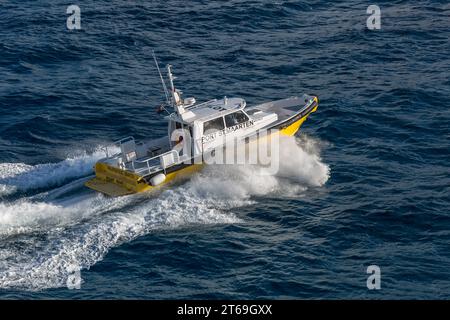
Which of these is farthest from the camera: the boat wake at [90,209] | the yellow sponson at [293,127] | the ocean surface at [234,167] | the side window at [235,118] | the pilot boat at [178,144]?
the yellow sponson at [293,127]

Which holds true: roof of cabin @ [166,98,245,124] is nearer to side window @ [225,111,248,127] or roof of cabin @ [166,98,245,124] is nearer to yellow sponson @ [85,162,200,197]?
side window @ [225,111,248,127]

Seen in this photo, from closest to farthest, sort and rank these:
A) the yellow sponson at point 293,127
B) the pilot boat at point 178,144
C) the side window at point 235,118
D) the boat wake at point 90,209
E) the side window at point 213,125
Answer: the boat wake at point 90,209 < the pilot boat at point 178,144 < the side window at point 213,125 < the side window at point 235,118 < the yellow sponson at point 293,127

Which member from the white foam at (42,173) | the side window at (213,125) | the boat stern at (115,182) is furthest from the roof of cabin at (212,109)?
the white foam at (42,173)

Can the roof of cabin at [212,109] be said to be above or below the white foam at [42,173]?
above

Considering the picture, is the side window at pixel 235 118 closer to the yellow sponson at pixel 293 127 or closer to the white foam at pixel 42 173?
the yellow sponson at pixel 293 127

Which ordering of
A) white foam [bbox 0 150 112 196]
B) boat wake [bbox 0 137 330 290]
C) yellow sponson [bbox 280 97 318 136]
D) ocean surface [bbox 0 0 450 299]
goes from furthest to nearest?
yellow sponson [bbox 280 97 318 136], white foam [bbox 0 150 112 196], boat wake [bbox 0 137 330 290], ocean surface [bbox 0 0 450 299]

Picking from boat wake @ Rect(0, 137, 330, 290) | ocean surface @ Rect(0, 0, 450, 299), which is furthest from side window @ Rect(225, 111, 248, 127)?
ocean surface @ Rect(0, 0, 450, 299)

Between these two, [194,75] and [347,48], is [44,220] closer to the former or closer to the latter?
[194,75]
